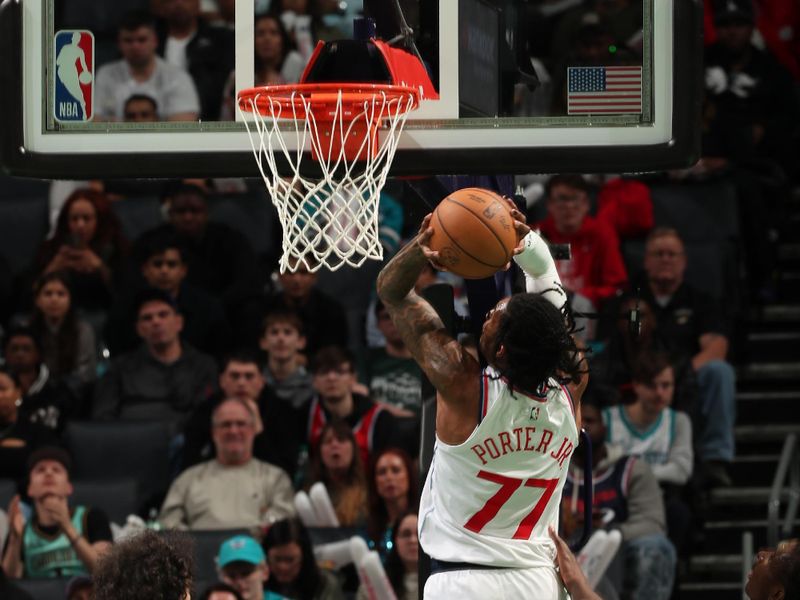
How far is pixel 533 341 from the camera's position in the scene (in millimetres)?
5203

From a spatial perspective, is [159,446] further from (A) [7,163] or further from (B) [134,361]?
(A) [7,163]

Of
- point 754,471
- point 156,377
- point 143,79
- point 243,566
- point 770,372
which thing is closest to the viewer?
point 243,566

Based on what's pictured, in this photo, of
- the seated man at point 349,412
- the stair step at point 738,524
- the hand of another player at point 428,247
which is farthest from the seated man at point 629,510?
the hand of another player at point 428,247

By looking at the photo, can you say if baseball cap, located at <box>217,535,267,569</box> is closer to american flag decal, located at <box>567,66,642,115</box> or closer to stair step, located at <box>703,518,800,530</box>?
stair step, located at <box>703,518,800,530</box>

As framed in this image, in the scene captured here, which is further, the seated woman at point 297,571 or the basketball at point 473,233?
the seated woman at point 297,571

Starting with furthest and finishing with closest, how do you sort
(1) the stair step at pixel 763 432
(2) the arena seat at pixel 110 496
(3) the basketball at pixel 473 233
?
(1) the stair step at pixel 763 432
(2) the arena seat at pixel 110 496
(3) the basketball at pixel 473 233

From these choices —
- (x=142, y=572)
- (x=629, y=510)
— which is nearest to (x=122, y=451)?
(x=629, y=510)

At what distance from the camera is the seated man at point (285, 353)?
387 inches

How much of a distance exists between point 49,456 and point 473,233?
4.27 metres

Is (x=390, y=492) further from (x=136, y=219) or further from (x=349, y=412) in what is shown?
(x=136, y=219)

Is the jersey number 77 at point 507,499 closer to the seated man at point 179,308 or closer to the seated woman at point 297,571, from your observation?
the seated woman at point 297,571

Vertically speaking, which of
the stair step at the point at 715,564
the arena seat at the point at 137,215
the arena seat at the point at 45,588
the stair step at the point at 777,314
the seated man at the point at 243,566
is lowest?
the stair step at the point at 715,564

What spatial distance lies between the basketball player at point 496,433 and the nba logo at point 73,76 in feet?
4.27

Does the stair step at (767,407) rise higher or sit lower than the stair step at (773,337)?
lower
